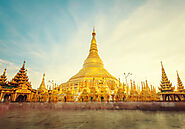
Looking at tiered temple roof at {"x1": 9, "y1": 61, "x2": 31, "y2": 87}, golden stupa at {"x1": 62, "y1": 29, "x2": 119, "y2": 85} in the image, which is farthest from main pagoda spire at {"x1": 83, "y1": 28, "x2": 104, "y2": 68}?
tiered temple roof at {"x1": 9, "y1": 61, "x2": 31, "y2": 87}

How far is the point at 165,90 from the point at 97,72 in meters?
23.4

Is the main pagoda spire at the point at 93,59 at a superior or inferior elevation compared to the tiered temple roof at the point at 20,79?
superior

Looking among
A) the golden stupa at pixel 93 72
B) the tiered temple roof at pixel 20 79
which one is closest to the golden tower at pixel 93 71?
the golden stupa at pixel 93 72

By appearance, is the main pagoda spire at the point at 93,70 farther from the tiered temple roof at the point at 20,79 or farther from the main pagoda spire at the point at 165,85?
the main pagoda spire at the point at 165,85

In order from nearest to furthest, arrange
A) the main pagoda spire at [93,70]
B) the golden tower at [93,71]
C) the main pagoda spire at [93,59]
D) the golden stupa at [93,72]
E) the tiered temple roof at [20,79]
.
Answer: the tiered temple roof at [20,79] < the golden stupa at [93,72] < the golden tower at [93,71] < the main pagoda spire at [93,70] < the main pagoda spire at [93,59]

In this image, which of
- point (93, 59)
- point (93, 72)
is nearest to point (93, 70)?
point (93, 72)

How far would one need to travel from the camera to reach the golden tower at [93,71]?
37.3 m

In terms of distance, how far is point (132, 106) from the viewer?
48.3 feet

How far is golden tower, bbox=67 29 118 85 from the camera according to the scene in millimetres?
37281

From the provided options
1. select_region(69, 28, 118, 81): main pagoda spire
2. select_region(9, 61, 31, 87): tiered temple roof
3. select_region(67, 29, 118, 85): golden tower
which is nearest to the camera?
select_region(9, 61, 31, 87): tiered temple roof

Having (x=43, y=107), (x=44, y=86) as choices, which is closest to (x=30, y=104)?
(x=43, y=107)

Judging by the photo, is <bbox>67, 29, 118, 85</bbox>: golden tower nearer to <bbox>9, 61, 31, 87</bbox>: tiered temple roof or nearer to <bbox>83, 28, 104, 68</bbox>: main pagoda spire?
<bbox>83, 28, 104, 68</bbox>: main pagoda spire

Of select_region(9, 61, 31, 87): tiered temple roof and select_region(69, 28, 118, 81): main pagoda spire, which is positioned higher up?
select_region(69, 28, 118, 81): main pagoda spire

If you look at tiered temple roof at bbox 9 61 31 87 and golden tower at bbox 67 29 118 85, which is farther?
golden tower at bbox 67 29 118 85
